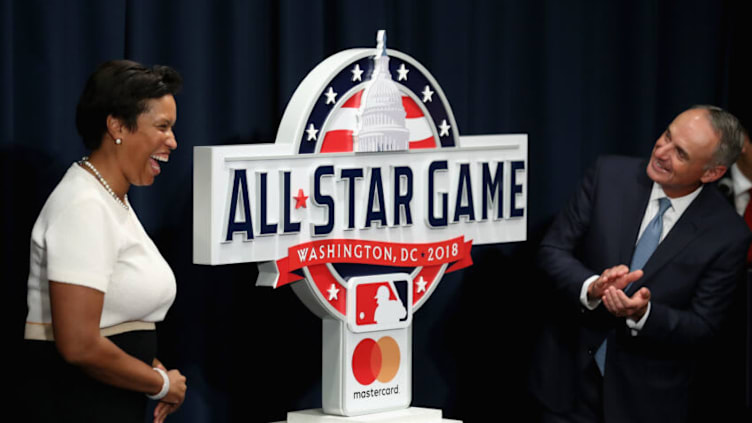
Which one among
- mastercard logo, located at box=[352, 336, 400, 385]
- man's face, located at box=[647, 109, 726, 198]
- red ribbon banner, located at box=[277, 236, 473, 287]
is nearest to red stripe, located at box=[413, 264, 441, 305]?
red ribbon banner, located at box=[277, 236, 473, 287]

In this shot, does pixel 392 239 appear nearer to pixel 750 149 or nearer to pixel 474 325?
pixel 474 325

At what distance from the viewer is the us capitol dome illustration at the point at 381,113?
9.49ft

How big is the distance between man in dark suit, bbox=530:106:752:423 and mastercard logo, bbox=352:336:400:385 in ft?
2.05

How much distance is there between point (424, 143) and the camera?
3.07 metres

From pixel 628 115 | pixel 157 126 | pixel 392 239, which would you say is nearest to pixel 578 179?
pixel 628 115

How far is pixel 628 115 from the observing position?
435cm

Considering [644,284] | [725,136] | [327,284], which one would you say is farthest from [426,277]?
[725,136]

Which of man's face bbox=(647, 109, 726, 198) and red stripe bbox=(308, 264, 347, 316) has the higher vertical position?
man's face bbox=(647, 109, 726, 198)

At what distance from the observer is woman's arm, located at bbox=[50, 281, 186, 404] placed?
7.49ft

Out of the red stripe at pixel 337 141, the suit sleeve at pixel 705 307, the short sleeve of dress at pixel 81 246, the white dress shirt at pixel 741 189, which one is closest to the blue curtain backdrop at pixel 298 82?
the white dress shirt at pixel 741 189

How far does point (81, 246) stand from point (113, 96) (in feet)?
1.05

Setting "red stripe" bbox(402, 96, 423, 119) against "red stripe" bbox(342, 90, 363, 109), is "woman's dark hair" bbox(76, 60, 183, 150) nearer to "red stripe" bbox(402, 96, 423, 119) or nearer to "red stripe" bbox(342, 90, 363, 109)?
"red stripe" bbox(342, 90, 363, 109)

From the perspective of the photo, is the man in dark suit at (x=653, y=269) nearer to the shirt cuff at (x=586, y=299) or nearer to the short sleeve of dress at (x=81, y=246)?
the shirt cuff at (x=586, y=299)

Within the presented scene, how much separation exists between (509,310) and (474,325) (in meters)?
0.15
